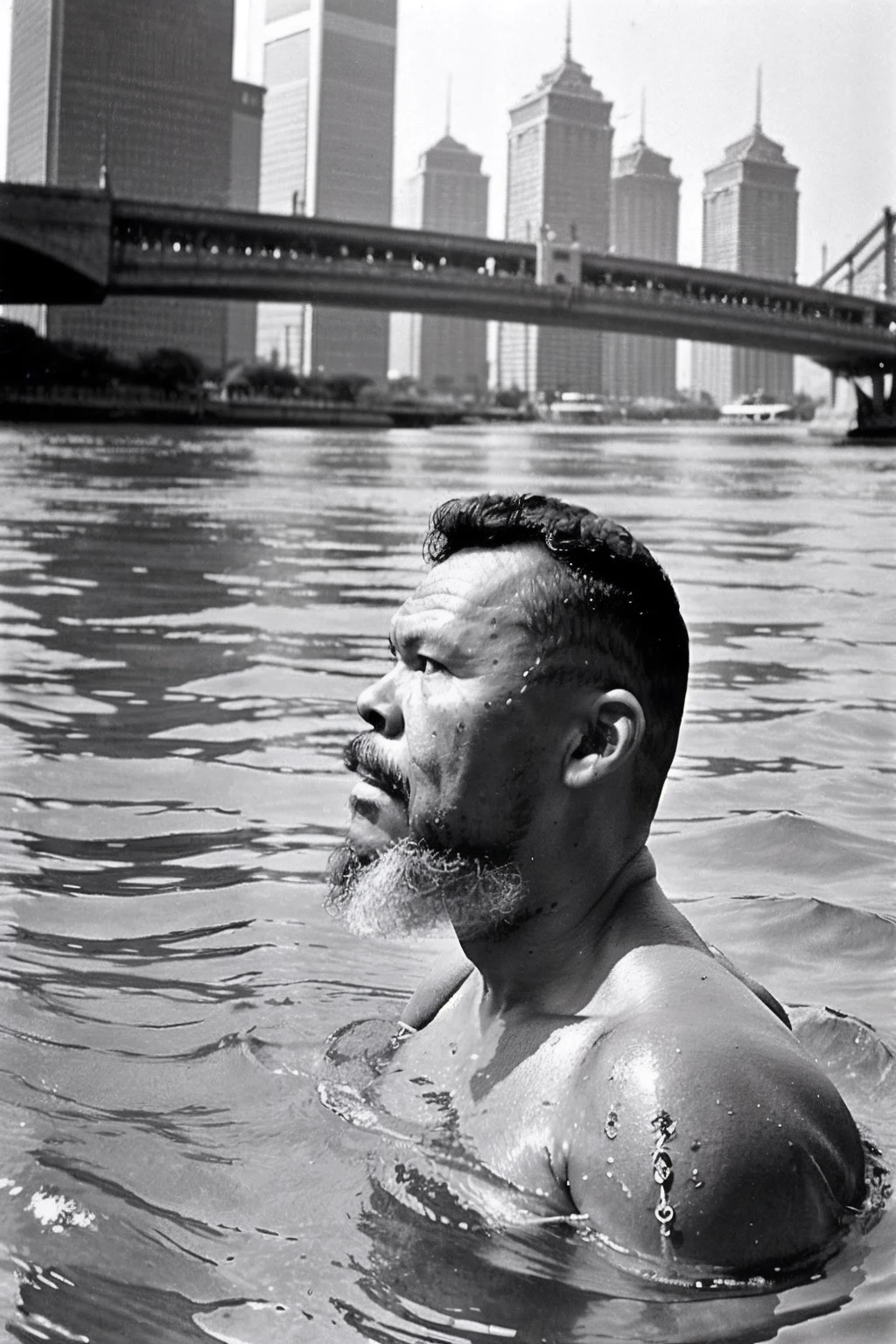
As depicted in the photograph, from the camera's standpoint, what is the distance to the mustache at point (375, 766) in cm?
Answer: 251

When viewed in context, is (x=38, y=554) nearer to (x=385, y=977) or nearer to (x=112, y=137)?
(x=385, y=977)

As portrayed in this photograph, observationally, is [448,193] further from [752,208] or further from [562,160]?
[752,208]

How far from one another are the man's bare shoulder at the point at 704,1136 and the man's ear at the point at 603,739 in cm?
31

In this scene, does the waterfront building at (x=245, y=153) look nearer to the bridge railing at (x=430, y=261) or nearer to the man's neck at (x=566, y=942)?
the bridge railing at (x=430, y=261)

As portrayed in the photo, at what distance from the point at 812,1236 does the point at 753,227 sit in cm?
7444

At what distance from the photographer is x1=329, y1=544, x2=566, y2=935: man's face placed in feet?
7.99

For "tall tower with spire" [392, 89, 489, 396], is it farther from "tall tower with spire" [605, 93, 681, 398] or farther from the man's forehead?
the man's forehead

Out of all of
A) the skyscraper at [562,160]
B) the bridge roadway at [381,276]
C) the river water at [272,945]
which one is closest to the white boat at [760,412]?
the bridge roadway at [381,276]

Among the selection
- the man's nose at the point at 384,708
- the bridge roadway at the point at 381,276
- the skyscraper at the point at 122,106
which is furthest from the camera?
the bridge roadway at the point at 381,276

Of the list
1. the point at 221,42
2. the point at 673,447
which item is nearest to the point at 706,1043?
the point at 673,447

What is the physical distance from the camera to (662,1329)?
2.16 m

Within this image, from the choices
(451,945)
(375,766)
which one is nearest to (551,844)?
(375,766)

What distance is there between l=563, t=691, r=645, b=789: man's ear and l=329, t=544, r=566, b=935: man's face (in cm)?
4

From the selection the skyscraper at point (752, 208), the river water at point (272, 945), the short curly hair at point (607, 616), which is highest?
the skyscraper at point (752, 208)
